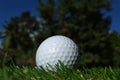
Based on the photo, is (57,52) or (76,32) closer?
(57,52)

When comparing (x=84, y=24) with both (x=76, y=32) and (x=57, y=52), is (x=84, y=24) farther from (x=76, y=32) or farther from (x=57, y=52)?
(x=57, y=52)

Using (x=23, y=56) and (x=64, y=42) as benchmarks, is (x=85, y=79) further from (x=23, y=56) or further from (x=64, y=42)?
(x=23, y=56)

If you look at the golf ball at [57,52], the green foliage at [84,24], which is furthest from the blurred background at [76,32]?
the golf ball at [57,52]

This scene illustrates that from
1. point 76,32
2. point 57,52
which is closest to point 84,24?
point 76,32

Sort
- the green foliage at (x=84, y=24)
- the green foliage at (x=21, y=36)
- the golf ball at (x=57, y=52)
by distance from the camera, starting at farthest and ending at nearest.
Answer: the green foliage at (x=21, y=36)
the green foliage at (x=84, y=24)
the golf ball at (x=57, y=52)

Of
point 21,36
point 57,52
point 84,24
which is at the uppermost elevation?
point 21,36

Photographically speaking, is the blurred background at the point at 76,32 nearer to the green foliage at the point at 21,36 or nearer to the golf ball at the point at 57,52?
the green foliage at the point at 21,36
